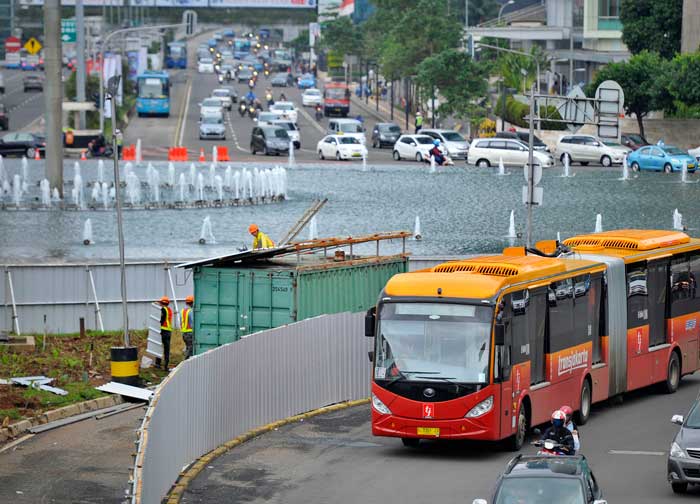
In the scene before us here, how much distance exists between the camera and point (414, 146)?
73375mm

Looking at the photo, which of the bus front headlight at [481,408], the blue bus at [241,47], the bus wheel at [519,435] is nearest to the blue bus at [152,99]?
the bus wheel at [519,435]

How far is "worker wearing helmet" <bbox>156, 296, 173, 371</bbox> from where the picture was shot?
27.5 metres

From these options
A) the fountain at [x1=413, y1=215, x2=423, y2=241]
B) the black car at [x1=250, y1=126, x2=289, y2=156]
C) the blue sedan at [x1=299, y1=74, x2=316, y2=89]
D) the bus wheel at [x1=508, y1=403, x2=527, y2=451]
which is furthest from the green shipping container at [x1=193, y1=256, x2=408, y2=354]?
the blue sedan at [x1=299, y1=74, x2=316, y2=89]

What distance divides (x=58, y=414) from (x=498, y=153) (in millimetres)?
47509

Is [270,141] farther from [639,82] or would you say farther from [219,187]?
[639,82]

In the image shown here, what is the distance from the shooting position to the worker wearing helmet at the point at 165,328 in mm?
27500

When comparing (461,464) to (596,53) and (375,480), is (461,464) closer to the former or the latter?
(375,480)

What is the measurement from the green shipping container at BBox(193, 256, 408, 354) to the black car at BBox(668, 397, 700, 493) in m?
8.45

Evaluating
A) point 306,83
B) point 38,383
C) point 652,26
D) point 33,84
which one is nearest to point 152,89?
point 652,26

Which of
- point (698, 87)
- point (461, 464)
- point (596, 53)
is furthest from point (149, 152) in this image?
point (461, 464)

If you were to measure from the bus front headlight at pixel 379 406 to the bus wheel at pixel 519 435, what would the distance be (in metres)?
1.81

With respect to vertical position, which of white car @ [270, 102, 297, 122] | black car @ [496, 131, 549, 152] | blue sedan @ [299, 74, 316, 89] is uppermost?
blue sedan @ [299, 74, 316, 89]

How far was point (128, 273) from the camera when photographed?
3173cm

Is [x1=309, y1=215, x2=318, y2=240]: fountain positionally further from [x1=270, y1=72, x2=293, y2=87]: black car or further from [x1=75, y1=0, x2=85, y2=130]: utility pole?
[x1=270, y1=72, x2=293, y2=87]: black car
